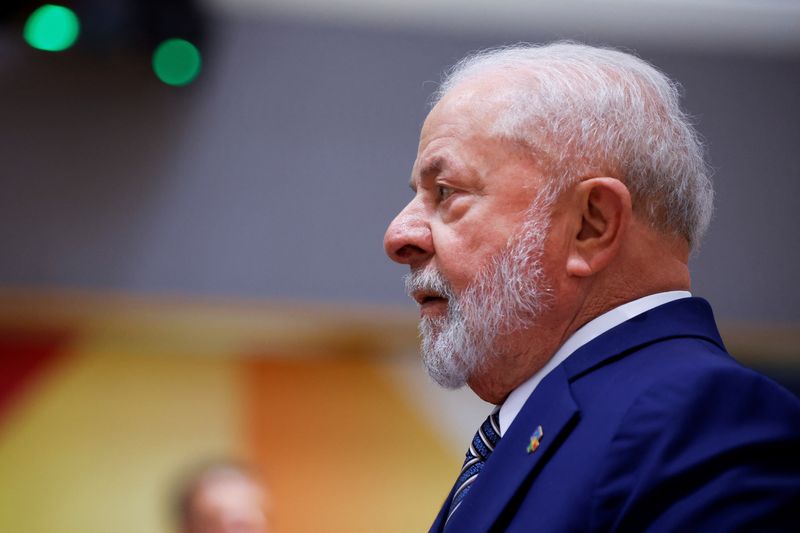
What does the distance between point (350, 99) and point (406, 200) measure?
0.45 metres

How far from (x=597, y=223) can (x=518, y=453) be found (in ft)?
1.00

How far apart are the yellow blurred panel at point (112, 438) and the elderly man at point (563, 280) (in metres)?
2.24

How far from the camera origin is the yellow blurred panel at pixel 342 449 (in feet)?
11.0

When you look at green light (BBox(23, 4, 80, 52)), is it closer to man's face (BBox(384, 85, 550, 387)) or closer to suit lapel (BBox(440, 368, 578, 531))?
man's face (BBox(384, 85, 550, 387))

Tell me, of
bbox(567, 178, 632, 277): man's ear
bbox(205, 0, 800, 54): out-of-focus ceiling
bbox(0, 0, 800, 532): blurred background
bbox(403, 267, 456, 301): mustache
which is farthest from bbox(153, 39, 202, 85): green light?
bbox(567, 178, 632, 277): man's ear

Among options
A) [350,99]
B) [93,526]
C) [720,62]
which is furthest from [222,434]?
[720,62]

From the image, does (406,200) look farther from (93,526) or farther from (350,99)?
(93,526)

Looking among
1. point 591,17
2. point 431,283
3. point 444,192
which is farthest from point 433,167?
point 591,17

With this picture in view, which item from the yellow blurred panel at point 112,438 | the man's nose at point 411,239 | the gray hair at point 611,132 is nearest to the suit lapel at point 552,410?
the gray hair at point 611,132

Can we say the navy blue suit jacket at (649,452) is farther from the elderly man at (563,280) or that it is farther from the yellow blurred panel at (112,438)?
the yellow blurred panel at (112,438)

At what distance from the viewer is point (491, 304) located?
49.9 inches

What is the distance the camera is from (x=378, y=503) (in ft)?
11.1

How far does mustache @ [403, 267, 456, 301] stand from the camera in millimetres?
1306

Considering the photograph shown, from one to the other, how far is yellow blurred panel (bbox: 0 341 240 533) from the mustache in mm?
2229
